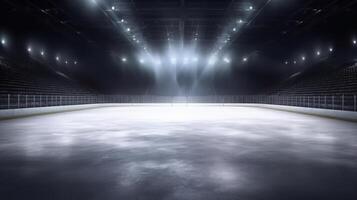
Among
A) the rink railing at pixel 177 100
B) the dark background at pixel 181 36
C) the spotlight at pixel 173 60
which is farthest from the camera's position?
the spotlight at pixel 173 60

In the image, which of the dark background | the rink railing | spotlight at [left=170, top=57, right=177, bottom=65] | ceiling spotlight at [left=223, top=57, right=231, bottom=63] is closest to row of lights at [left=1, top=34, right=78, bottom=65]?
the dark background

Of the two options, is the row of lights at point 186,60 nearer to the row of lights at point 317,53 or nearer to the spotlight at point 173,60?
the spotlight at point 173,60

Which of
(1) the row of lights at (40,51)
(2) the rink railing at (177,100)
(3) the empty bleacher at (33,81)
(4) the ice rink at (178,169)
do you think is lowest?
(4) the ice rink at (178,169)

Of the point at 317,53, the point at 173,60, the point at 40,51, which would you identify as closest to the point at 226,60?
the point at 173,60

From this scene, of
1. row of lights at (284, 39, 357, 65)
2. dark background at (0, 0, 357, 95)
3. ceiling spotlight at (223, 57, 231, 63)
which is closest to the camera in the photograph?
dark background at (0, 0, 357, 95)

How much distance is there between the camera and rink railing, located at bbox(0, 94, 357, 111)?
1562 centimetres

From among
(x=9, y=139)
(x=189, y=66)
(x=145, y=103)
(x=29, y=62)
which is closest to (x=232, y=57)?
(x=189, y=66)

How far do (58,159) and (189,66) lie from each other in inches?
1448

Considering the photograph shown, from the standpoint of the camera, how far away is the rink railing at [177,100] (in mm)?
15617

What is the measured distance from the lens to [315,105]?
62.2ft

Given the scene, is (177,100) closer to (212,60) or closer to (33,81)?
(212,60)

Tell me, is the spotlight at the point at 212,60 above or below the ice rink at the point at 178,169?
above

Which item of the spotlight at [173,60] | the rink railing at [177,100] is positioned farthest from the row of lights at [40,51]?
the spotlight at [173,60]

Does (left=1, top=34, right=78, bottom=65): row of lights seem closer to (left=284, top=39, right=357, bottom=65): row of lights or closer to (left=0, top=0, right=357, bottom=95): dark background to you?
(left=0, top=0, right=357, bottom=95): dark background
